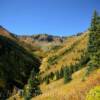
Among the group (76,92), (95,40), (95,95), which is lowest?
(76,92)

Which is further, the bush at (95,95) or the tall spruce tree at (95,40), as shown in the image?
the tall spruce tree at (95,40)

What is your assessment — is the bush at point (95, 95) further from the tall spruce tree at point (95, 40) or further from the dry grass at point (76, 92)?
the tall spruce tree at point (95, 40)

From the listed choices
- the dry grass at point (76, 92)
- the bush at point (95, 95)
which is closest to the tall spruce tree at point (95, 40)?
the dry grass at point (76, 92)

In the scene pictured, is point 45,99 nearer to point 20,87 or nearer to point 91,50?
point 91,50

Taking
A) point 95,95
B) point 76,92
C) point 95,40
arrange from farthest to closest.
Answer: point 95,40
point 76,92
point 95,95

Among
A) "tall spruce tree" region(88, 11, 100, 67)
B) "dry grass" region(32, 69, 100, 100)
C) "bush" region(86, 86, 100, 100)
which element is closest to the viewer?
"bush" region(86, 86, 100, 100)

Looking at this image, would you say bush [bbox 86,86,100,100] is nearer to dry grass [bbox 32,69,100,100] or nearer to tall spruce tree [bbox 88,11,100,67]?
dry grass [bbox 32,69,100,100]

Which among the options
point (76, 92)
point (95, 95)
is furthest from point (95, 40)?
point (95, 95)

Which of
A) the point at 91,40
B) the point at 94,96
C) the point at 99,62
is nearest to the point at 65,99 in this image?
the point at 94,96

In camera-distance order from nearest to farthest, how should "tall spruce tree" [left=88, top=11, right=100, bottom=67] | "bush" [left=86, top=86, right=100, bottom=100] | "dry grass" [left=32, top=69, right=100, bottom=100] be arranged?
"bush" [left=86, top=86, right=100, bottom=100] < "dry grass" [left=32, top=69, right=100, bottom=100] < "tall spruce tree" [left=88, top=11, right=100, bottom=67]

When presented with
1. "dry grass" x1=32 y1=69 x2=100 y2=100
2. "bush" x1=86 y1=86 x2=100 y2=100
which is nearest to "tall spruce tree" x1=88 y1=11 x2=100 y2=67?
"dry grass" x1=32 y1=69 x2=100 y2=100

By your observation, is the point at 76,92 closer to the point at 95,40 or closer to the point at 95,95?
the point at 95,95

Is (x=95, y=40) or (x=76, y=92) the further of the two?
(x=95, y=40)

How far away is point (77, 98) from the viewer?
6.48 meters
